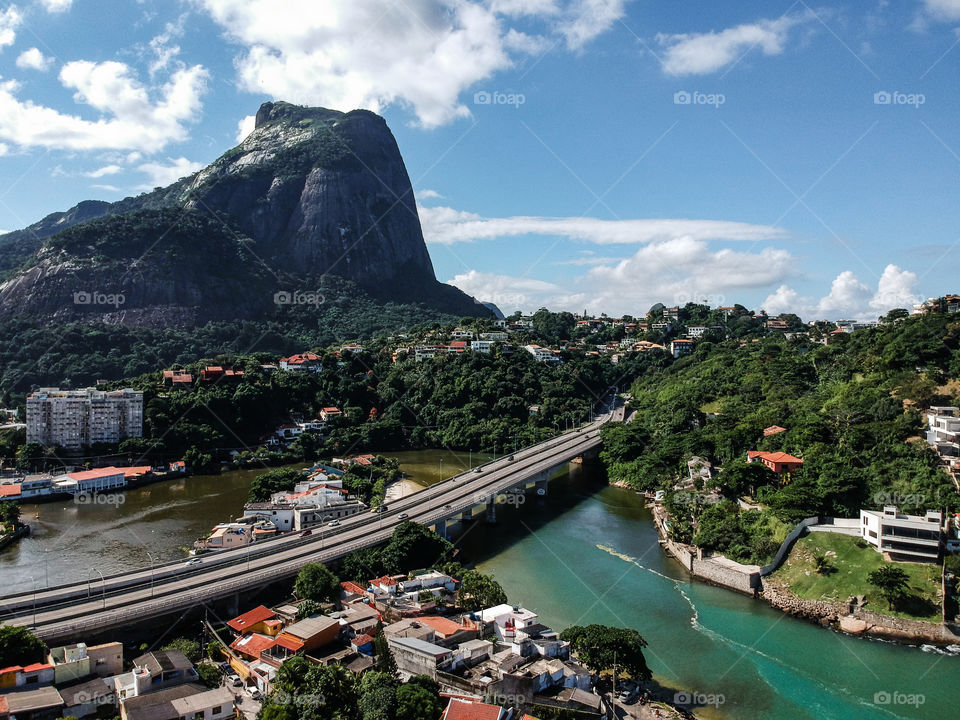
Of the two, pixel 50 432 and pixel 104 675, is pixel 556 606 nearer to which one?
pixel 104 675

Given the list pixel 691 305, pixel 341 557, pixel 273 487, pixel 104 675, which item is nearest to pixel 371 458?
pixel 273 487

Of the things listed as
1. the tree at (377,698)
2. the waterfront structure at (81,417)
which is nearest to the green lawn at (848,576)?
the tree at (377,698)

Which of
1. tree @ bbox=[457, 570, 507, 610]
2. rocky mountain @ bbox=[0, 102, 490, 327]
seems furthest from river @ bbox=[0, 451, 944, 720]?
rocky mountain @ bbox=[0, 102, 490, 327]

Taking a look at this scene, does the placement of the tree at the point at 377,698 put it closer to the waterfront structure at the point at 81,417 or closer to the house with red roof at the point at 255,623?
the house with red roof at the point at 255,623

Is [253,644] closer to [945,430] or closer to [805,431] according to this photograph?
[805,431]

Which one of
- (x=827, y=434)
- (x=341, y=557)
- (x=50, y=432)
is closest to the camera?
(x=341, y=557)
